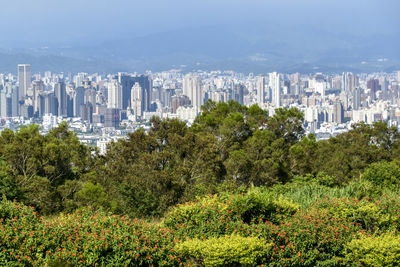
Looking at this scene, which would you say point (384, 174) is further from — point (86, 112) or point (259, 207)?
point (86, 112)

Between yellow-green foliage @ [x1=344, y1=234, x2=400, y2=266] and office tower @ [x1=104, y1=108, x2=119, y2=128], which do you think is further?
office tower @ [x1=104, y1=108, x2=119, y2=128]

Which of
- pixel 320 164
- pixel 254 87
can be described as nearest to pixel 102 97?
pixel 254 87

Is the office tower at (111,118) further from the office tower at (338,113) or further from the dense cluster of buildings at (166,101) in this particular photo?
the office tower at (338,113)

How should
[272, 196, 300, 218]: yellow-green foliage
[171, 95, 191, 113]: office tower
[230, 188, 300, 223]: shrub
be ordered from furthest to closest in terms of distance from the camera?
[171, 95, 191, 113]: office tower, [272, 196, 300, 218]: yellow-green foliage, [230, 188, 300, 223]: shrub

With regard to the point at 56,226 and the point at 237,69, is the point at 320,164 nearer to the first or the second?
the point at 56,226

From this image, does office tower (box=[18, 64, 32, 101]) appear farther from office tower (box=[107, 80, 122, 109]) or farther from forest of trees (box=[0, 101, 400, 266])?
forest of trees (box=[0, 101, 400, 266])

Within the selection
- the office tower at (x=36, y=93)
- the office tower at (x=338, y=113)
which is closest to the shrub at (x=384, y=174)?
the office tower at (x=338, y=113)

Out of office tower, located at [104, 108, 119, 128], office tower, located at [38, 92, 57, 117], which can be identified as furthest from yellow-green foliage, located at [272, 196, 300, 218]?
office tower, located at [38, 92, 57, 117]
